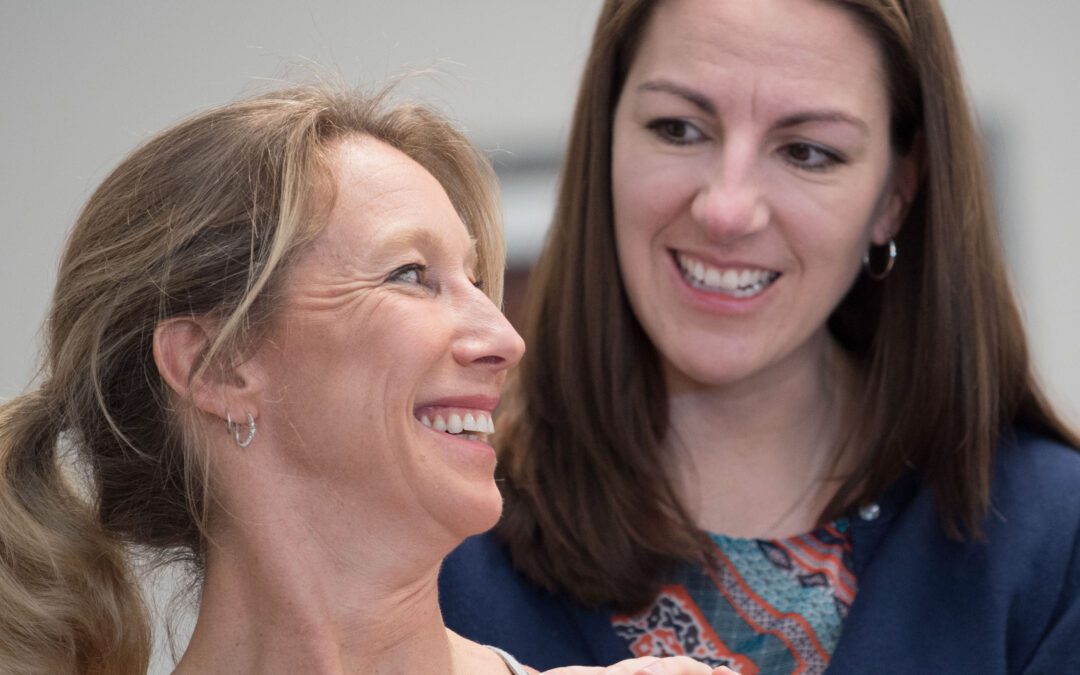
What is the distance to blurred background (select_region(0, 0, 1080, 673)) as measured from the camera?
12.8ft

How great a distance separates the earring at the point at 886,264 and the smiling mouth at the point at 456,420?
80 centimetres

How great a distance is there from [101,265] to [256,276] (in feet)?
0.58

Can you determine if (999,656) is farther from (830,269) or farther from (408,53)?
(408,53)

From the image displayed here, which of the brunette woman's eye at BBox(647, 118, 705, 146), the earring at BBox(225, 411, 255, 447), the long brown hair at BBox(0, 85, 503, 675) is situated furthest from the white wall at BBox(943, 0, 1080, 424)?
the earring at BBox(225, 411, 255, 447)

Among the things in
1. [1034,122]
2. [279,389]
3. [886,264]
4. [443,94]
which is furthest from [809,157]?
[1034,122]

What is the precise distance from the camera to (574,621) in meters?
2.02

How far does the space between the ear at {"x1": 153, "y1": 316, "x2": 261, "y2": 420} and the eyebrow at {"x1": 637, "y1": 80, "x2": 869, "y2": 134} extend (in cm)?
73

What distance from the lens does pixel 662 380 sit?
2.20 metres

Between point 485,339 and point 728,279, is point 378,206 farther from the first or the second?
point 728,279

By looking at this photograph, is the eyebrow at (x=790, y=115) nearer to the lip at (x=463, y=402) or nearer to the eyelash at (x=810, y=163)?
the eyelash at (x=810, y=163)

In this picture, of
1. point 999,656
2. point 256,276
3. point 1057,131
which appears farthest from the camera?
point 1057,131

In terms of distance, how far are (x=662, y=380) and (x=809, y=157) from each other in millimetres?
389

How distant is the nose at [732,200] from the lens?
1.95 meters

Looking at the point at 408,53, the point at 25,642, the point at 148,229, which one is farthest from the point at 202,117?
the point at 408,53
